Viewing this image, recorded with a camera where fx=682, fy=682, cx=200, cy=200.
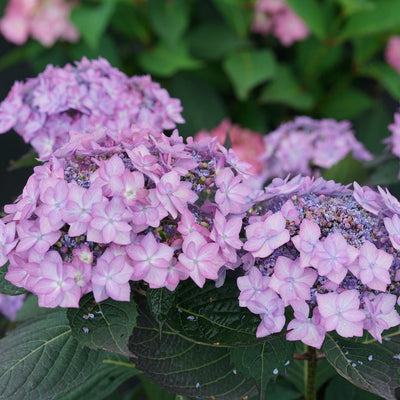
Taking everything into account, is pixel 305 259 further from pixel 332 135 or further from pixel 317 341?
pixel 332 135

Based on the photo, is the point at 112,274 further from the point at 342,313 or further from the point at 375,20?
the point at 375,20

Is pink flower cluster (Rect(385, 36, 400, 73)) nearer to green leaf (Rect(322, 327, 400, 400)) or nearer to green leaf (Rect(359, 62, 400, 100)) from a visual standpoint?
green leaf (Rect(359, 62, 400, 100))

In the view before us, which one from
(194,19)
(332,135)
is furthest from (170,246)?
(194,19)

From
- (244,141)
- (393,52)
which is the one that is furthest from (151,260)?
(393,52)

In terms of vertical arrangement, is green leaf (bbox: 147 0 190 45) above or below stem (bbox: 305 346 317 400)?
above

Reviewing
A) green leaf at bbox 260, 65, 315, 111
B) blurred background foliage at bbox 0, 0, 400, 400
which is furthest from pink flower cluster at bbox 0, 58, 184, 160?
green leaf at bbox 260, 65, 315, 111

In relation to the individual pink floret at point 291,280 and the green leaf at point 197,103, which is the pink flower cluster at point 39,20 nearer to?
the green leaf at point 197,103
